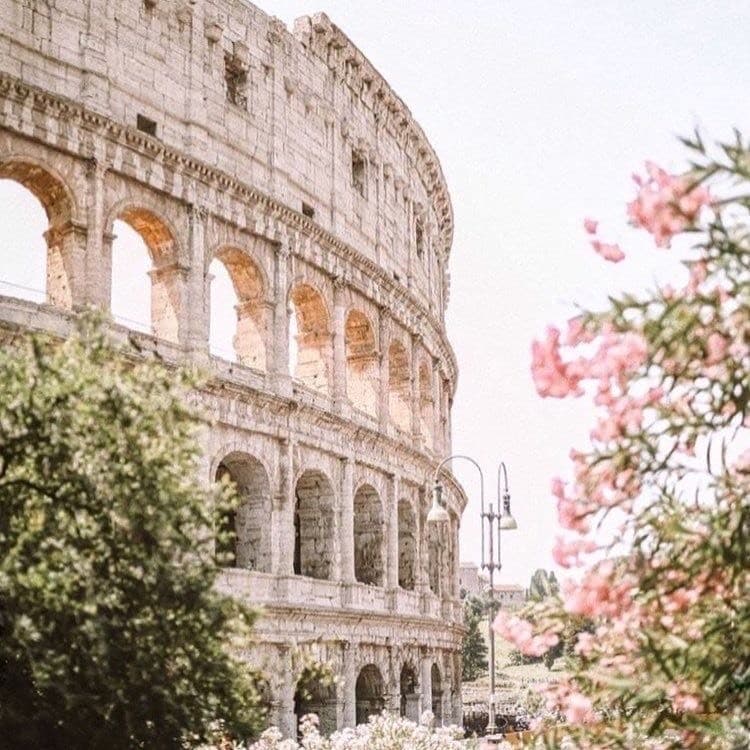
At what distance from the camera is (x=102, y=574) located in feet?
27.3

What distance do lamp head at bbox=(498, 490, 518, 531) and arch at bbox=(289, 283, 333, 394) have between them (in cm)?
493

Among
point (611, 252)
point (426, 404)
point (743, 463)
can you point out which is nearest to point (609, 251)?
point (611, 252)

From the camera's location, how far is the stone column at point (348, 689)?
20.7 meters

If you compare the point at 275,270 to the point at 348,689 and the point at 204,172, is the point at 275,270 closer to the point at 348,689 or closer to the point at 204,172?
the point at 204,172

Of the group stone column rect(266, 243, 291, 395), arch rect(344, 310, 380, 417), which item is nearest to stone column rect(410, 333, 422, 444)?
arch rect(344, 310, 380, 417)

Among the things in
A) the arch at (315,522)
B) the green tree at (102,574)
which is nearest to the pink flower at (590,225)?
the green tree at (102,574)

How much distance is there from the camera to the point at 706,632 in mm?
5355

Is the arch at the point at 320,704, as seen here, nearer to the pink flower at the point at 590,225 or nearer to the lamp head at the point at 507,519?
the lamp head at the point at 507,519

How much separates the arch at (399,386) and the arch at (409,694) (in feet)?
16.8

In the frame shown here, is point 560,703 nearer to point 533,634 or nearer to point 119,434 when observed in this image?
point 533,634

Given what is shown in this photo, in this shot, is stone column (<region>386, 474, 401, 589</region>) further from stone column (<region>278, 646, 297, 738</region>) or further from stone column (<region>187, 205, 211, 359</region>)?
stone column (<region>187, 205, 211, 359</region>)

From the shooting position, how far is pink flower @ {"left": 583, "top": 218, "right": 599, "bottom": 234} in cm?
590

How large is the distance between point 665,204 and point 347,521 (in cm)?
1644

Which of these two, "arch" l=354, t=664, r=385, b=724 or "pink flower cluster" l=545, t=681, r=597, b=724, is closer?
"pink flower cluster" l=545, t=681, r=597, b=724
